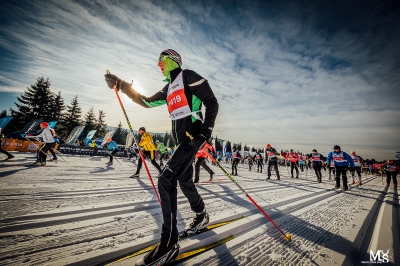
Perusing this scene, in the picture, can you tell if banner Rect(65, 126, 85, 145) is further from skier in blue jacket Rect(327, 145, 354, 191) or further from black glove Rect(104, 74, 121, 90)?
skier in blue jacket Rect(327, 145, 354, 191)

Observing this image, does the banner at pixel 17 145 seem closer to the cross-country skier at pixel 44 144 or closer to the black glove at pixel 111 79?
the cross-country skier at pixel 44 144

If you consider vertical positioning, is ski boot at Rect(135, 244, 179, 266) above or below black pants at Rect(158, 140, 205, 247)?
below

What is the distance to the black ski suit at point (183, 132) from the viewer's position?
68.2 inches

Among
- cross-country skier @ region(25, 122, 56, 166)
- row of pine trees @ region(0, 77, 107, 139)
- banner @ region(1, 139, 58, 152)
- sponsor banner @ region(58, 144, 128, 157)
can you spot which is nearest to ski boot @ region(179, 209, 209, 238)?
cross-country skier @ region(25, 122, 56, 166)

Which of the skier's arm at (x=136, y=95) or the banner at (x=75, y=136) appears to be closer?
the skier's arm at (x=136, y=95)

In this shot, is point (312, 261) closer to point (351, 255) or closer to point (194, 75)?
point (351, 255)

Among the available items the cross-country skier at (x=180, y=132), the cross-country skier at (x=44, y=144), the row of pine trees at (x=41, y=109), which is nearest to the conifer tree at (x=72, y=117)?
the row of pine trees at (x=41, y=109)

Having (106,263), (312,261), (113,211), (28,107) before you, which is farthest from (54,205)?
(28,107)

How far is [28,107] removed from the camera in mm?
31203

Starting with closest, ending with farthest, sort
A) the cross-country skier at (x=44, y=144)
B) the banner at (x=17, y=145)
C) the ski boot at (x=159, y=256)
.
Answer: the ski boot at (x=159, y=256) < the cross-country skier at (x=44, y=144) < the banner at (x=17, y=145)

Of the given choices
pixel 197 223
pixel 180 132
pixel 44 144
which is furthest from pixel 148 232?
pixel 44 144

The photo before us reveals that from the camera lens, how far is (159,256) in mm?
1547

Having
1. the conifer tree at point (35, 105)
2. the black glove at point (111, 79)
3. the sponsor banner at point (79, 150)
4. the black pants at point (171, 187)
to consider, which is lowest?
→ the sponsor banner at point (79, 150)

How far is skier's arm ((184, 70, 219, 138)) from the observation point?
1860mm
